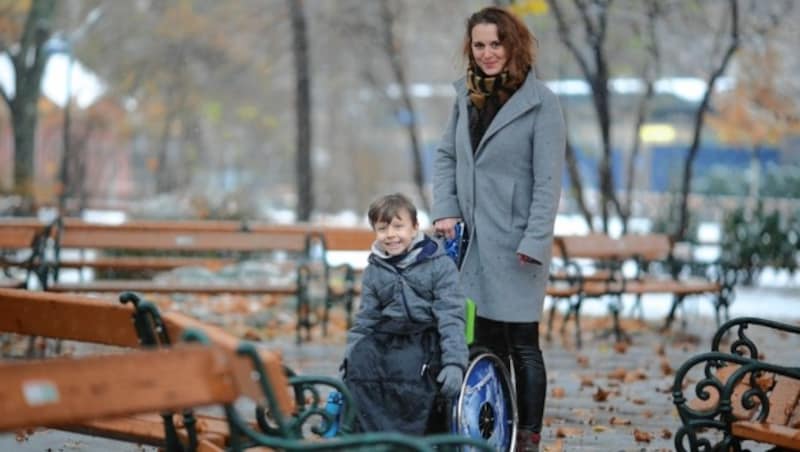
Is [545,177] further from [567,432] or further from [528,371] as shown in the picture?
[567,432]

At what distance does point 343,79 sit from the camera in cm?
4150

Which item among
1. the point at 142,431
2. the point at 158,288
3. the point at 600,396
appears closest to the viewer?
the point at 142,431

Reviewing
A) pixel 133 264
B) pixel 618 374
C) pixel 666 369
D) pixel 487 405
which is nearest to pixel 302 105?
pixel 133 264

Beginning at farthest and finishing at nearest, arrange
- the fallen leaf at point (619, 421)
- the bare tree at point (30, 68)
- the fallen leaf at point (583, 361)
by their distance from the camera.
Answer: the bare tree at point (30, 68) → the fallen leaf at point (583, 361) → the fallen leaf at point (619, 421)

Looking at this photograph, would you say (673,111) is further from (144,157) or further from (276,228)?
(144,157)

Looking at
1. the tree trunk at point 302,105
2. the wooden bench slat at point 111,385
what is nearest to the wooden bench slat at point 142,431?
the wooden bench slat at point 111,385

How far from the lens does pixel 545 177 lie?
6676 mm

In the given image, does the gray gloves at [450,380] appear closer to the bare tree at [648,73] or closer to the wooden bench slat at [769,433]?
the wooden bench slat at [769,433]

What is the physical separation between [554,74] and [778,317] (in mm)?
19487

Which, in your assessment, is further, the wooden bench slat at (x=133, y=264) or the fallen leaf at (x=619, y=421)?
the wooden bench slat at (x=133, y=264)

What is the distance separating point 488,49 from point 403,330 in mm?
1223

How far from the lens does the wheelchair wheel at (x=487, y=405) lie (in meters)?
6.27

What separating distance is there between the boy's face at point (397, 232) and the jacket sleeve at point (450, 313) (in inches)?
6.4

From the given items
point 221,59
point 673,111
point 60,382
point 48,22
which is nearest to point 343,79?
point 221,59
